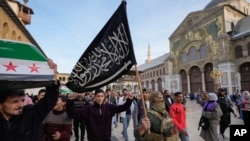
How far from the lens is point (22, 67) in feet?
7.55

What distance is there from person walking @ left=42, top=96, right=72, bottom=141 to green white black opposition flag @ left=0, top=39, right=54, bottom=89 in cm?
144

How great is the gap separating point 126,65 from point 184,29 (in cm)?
3426

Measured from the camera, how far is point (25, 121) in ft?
7.04

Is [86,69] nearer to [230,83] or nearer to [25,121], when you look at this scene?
[25,121]

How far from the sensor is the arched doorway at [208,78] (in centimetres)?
3017

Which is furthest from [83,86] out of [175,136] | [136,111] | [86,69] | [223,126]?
[223,126]

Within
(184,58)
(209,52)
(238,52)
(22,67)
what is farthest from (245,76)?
(22,67)

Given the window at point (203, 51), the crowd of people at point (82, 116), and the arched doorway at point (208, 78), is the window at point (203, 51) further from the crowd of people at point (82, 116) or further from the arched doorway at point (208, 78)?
the crowd of people at point (82, 116)

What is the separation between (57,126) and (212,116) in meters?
3.56

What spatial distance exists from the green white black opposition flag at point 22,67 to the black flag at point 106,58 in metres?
0.73

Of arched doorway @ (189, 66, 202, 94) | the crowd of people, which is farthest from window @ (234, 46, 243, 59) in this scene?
the crowd of people

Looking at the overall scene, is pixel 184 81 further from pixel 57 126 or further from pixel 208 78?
pixel 57 126

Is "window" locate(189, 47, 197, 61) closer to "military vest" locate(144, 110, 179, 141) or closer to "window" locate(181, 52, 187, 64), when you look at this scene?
"window" locate(181, 52, 187, 64)

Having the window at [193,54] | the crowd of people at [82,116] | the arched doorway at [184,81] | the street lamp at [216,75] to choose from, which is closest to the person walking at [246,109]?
the crowd of people at [82,116]
